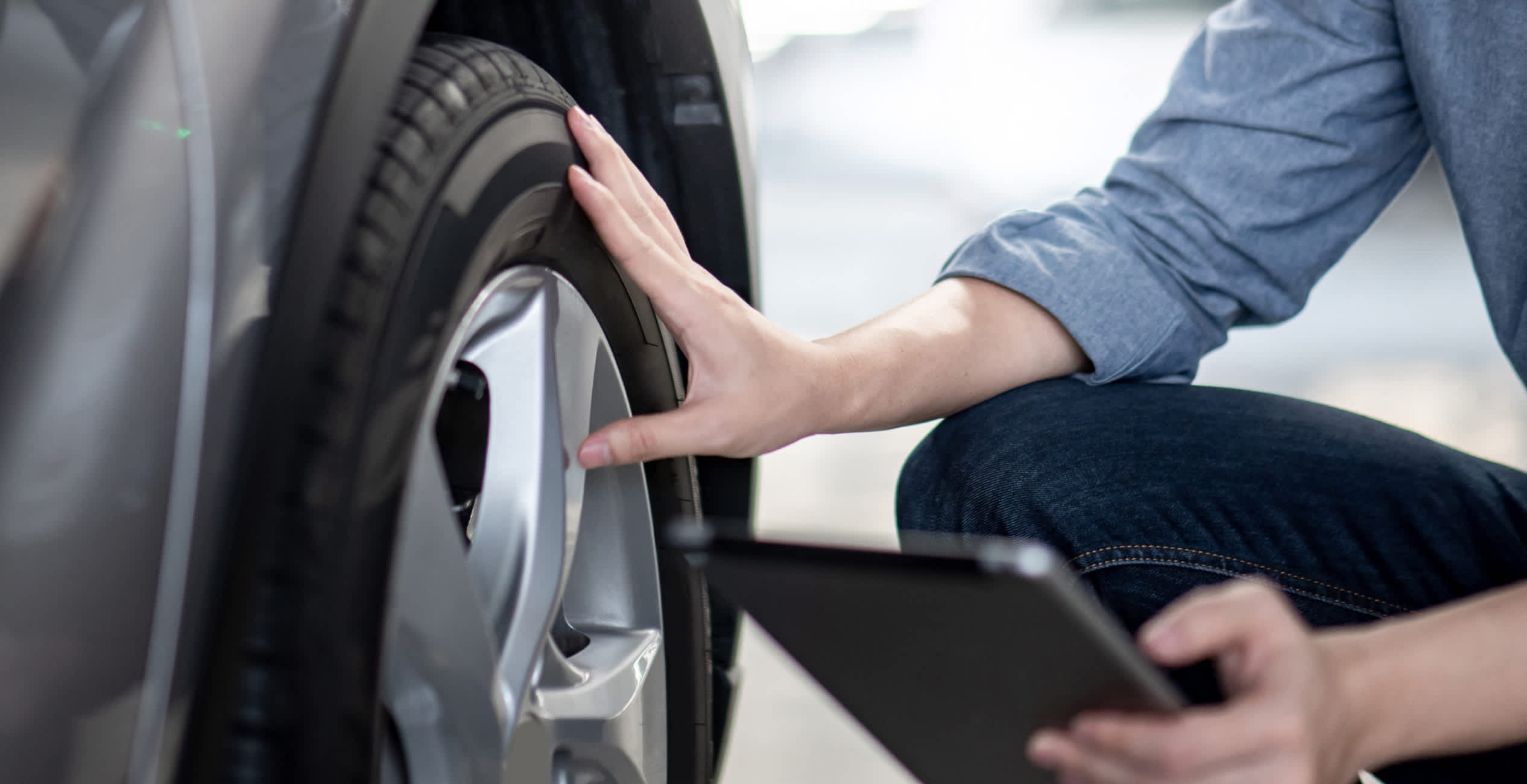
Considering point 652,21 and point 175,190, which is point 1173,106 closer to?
point 652,21

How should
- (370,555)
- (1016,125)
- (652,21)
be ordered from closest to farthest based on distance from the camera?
(370,555) < (652,21) < (1016,125)

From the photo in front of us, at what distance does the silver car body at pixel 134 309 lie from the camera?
0.44 meters

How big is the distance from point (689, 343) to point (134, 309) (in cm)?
33

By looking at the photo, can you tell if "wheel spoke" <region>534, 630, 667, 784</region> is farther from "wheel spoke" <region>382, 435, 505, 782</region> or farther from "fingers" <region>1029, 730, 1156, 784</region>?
"fingers" <region>1029, 730, 1156, 784</region>

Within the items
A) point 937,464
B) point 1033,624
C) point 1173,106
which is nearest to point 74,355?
point 1033,624

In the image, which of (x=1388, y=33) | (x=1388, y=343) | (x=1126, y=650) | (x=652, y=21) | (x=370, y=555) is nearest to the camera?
(x=1126, y=650)

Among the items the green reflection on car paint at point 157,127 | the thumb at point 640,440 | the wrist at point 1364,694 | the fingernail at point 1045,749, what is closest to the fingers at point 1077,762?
the fingernail at point 1045,749

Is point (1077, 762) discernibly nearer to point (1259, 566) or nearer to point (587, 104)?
point (1259, 566)

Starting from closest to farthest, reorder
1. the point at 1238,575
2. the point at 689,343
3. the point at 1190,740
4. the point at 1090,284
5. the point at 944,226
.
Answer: the point at 1190,740, the point at 689,343, the point at 1238,575, the point at 1090,284, the point at 944,226

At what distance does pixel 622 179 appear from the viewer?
0.74m

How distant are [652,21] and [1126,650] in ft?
1.94

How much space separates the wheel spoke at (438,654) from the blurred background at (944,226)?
18 centimetres

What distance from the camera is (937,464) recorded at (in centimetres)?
96

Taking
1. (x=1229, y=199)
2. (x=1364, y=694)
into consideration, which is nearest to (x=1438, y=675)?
(x=1364, y=694)
